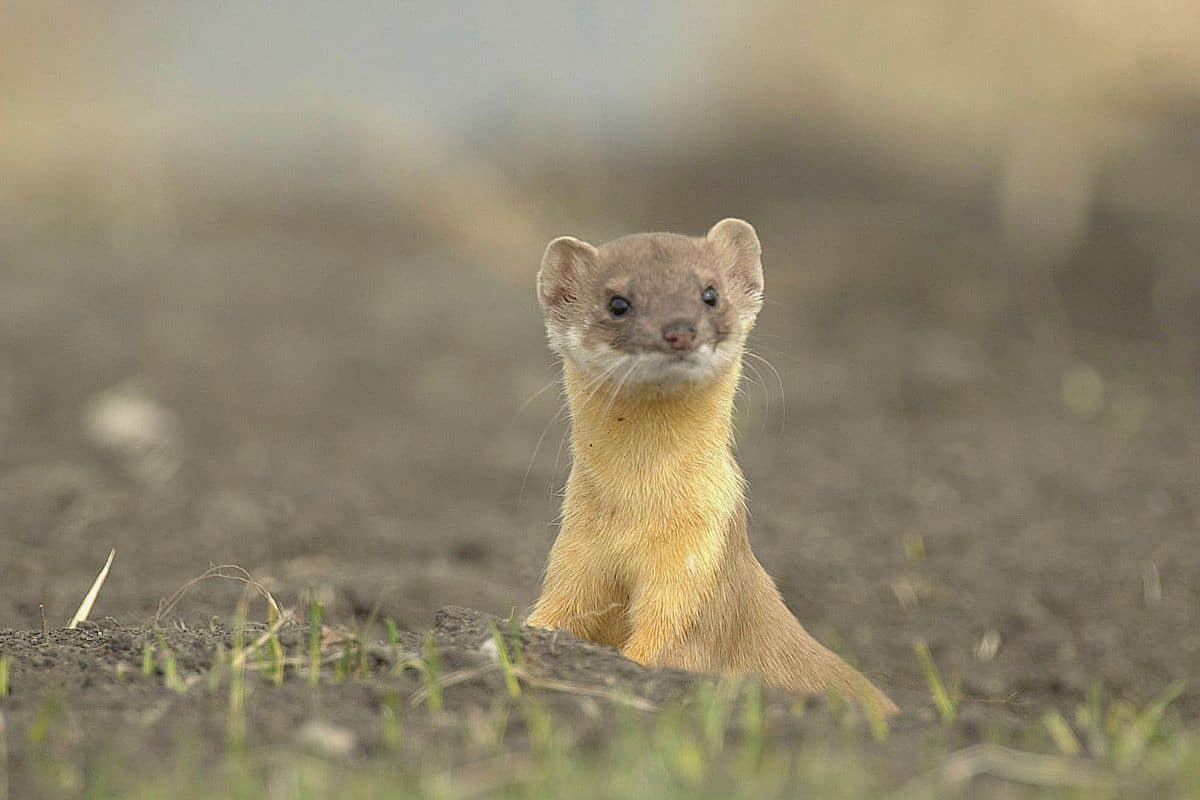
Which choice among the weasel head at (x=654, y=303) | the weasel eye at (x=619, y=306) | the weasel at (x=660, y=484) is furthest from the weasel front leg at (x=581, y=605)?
the weasel eye at (x=619, y=306)

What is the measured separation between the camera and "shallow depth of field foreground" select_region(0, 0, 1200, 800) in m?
4.30

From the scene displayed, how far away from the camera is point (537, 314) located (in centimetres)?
1505

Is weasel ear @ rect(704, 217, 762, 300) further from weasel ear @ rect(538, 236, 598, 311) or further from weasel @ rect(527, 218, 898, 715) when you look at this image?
weasel ear @ rect(538, 236, 598, 311)

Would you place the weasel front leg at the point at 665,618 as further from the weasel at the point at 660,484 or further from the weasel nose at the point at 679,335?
the weasel nose at the point at 679,335

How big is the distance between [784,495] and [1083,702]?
11.5 ft

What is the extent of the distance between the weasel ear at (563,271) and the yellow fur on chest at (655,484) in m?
0.43

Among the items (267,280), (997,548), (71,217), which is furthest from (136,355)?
(997,548)

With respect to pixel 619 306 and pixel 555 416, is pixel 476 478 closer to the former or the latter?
pixel 555 416

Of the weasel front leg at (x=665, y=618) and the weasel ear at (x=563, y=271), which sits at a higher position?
Answer: the weasel ear at (x=563, y=271)

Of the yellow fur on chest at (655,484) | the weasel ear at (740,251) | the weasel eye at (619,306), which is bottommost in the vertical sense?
the yellow fur on chest at (655,484)

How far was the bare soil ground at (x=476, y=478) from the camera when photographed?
477 cm

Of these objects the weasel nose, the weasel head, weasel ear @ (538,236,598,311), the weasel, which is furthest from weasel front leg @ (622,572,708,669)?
weasel ear @ (538,236,598,311)

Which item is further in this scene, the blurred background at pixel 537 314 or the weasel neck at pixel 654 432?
the blurred background at pixel 537 314

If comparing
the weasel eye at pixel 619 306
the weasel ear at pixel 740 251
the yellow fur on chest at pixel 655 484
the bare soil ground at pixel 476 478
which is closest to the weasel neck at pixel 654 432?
the yellow fur on chest at pixel 655 484
